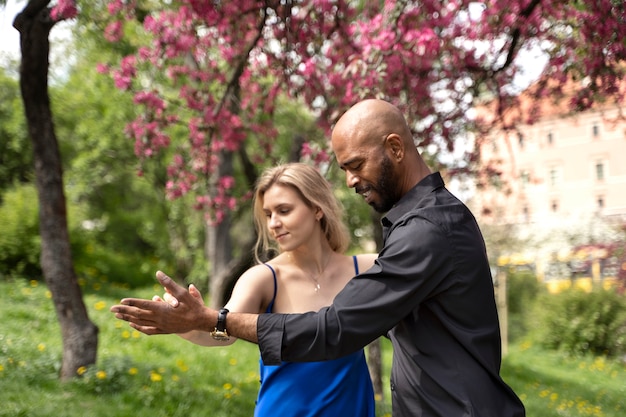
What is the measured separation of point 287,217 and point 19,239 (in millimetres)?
10055

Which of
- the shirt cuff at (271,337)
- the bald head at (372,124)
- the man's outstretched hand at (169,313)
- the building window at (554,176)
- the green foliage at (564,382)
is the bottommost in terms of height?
the green foliage at (564,382)

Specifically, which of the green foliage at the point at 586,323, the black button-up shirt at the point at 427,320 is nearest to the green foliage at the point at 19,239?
the black button-up shirt at the point at 427,320

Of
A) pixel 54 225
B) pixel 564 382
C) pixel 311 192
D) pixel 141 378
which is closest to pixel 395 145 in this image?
pixel 311 192

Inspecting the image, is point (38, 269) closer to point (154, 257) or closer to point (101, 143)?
point (101, 143)

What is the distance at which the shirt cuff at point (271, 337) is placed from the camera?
73.0 inches

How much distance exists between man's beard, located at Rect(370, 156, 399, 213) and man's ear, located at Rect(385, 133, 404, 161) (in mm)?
31

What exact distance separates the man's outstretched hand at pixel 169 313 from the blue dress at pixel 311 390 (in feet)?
2.86

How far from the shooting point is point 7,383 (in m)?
5.42

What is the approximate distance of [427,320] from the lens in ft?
6.40

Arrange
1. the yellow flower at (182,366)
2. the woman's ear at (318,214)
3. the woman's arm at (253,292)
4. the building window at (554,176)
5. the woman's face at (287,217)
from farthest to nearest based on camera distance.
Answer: the building window at (554,176)
the yellow flower at (182,366)
the woman's ear at (318,214)
the woman's face at (287,217)
the woman's arm at (253,292)

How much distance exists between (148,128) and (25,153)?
14893mm

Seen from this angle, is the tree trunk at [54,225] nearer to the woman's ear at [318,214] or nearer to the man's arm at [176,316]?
the woman's ear at [318,214]

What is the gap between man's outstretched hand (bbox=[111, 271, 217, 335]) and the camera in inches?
71.8

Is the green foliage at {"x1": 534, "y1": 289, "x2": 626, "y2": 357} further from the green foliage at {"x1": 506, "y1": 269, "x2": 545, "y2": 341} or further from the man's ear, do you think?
the man's ear
